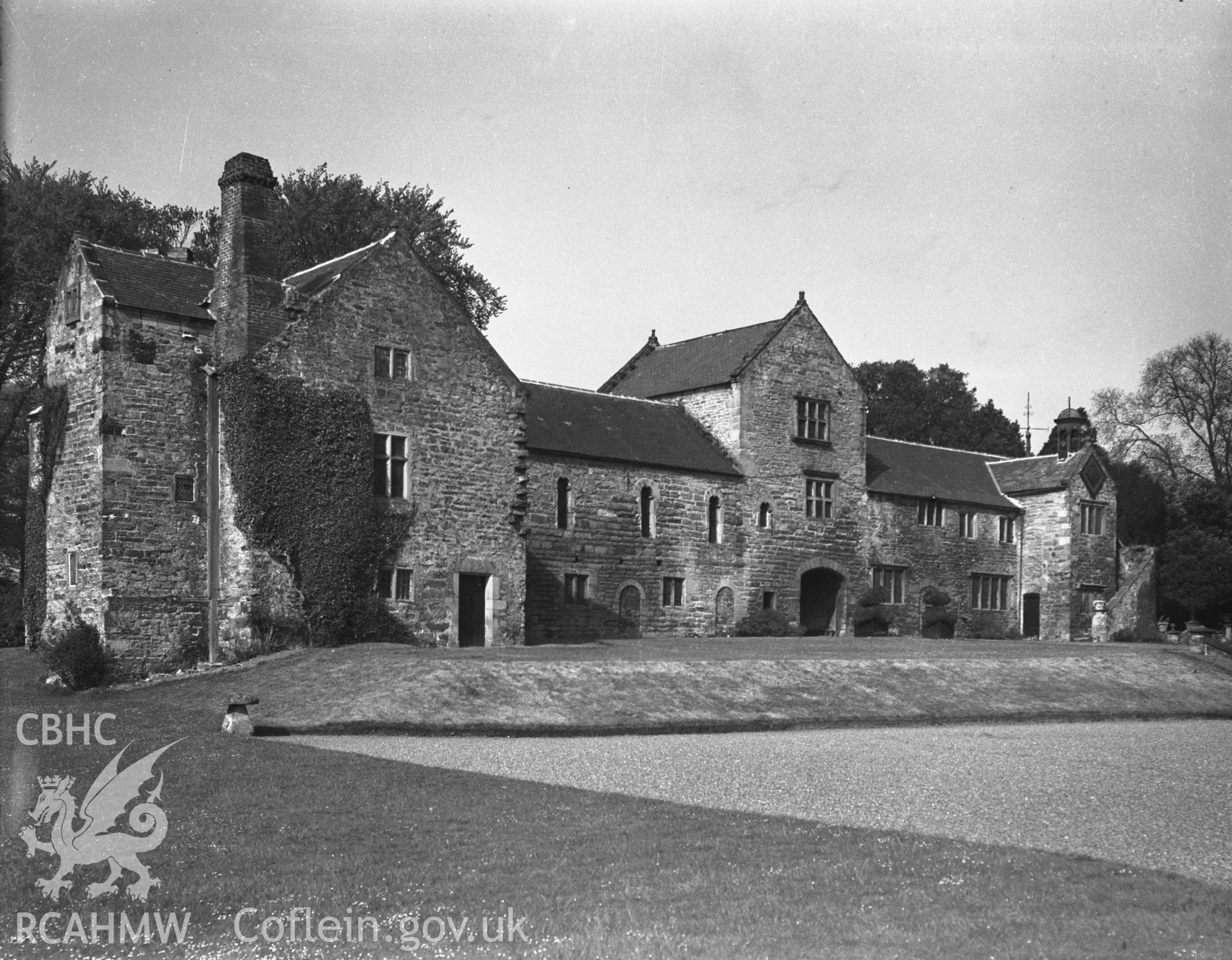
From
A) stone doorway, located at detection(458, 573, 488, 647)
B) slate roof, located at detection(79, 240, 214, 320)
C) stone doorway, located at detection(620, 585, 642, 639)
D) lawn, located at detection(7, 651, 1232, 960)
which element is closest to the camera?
lawn, located at detection(7, 651, 1232, 960)

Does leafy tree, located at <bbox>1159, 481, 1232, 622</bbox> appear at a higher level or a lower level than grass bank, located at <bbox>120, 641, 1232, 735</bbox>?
higher

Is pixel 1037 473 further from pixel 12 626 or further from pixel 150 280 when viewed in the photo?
pixel 12 626

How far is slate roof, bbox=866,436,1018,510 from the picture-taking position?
53000mm

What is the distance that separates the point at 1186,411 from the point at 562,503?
41.1 metres

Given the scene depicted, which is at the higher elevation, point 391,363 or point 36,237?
point 36,237

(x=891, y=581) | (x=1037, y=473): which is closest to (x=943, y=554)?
(x=891, y=581)

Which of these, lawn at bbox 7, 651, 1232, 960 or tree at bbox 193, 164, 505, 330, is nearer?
lawn at bbox 7, 651, 1232, 960

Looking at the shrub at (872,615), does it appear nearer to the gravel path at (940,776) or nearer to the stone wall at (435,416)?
the stone wall at (435,416)

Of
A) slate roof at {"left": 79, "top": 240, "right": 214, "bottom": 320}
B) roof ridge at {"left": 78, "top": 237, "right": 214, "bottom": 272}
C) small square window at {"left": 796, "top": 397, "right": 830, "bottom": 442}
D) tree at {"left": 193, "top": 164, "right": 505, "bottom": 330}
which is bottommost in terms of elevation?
small square window at {"left": 796, "top": 397, "right": 830, "bottom": 442}

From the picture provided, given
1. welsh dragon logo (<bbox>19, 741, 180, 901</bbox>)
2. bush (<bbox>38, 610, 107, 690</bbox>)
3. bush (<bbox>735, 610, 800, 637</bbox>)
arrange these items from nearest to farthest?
1. welsh dragon logo (<bbox>19, 741, 180, 901</bbox>)
2. bush (<bbox>38, 610, 107, 690</bbox>)
3. bush (<bbox>735, 610, 800, 637</bbox>)

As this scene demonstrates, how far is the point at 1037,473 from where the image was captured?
2302 inches

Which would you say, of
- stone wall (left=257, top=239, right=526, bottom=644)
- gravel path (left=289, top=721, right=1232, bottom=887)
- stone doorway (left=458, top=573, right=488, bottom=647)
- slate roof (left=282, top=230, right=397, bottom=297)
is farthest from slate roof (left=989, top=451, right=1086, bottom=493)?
slate roof (left=282, top=230, right=397, bottom=297)

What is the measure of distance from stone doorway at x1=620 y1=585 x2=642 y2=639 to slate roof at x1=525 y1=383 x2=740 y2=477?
4.23 metres

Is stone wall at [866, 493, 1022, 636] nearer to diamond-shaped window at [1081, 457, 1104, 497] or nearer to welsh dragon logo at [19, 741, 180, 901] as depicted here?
diamond-shaped window at [1081, 457, 1104, 497]
